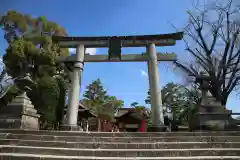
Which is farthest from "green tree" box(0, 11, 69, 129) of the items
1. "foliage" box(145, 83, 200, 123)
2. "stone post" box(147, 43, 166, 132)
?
"foliage" box(145, 83, 200, 123)


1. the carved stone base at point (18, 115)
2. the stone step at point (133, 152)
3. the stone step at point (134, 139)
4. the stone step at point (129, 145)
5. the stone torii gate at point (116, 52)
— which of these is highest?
the stone torii gate at point (116, 52)

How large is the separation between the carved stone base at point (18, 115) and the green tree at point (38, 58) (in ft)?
11.0

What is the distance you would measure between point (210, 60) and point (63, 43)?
11.1 meters

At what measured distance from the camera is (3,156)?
4.79 metres

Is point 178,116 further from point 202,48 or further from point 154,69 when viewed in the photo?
point 154,69

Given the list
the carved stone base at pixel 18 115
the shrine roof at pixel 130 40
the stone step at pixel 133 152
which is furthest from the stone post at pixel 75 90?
the stone step at pixel 133 152

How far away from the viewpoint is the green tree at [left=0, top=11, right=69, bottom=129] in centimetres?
1395

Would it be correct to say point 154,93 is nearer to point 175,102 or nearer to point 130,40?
point 130,40

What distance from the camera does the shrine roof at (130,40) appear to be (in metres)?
12.9

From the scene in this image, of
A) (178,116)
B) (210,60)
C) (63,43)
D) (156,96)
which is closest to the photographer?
(156,96)

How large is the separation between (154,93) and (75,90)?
15.8 ft

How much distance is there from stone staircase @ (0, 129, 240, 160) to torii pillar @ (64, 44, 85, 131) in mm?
4164

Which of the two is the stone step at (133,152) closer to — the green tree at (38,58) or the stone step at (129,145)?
the stone step at (129,145)

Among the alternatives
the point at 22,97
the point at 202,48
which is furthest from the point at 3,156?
the point at 202,48
